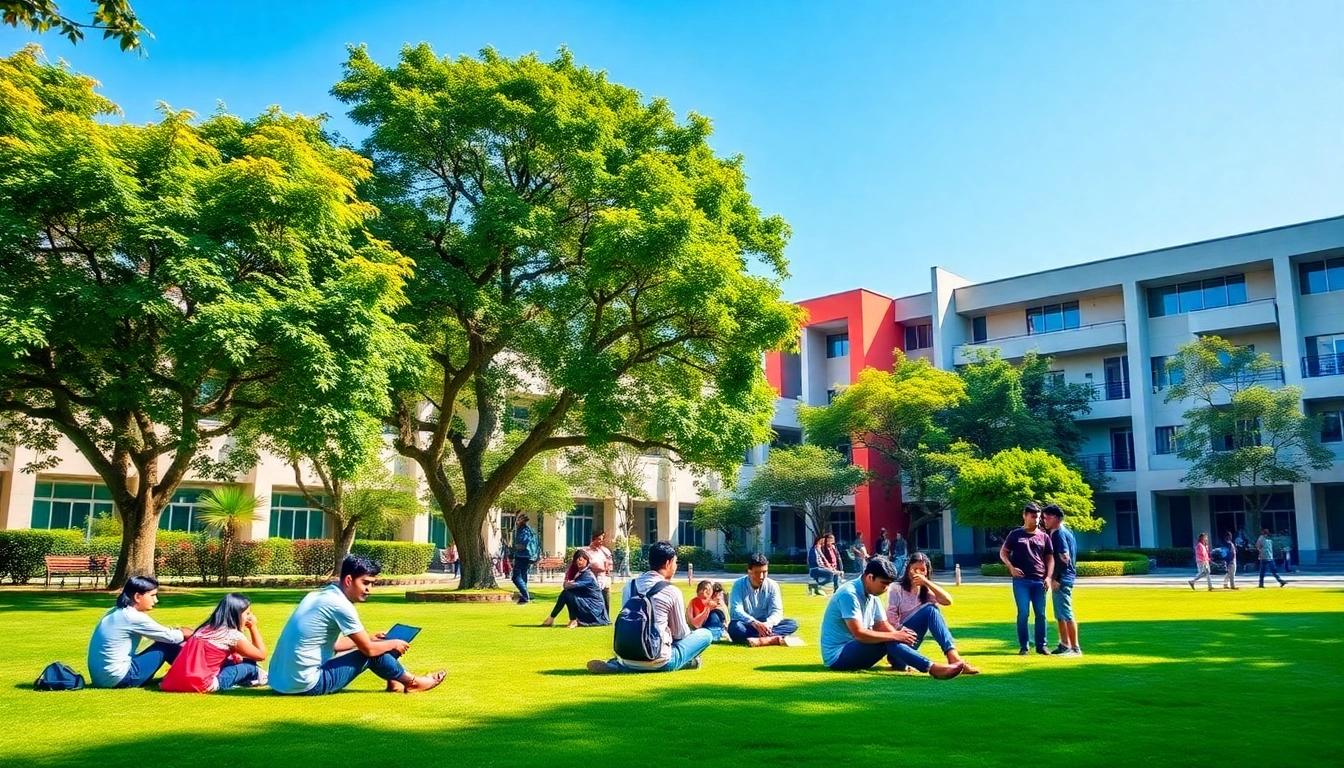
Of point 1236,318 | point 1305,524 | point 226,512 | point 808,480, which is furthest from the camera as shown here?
point 808,480

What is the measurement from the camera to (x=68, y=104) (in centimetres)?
1972

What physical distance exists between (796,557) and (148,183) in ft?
135

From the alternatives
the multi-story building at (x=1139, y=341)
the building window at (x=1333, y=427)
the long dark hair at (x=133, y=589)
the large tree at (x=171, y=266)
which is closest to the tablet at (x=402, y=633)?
the long dark hair at (x=133, y=589)

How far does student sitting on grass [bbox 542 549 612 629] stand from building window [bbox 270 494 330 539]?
29471 millimetres

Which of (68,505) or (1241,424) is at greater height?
(1241,424)

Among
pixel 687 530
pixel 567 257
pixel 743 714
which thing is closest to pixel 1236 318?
pixel 687 530

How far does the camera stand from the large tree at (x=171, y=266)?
56.1 ft

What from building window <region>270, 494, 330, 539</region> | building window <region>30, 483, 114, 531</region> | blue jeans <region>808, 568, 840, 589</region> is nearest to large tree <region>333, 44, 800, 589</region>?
blue jeans <region>808, 568, 840, 589</region>

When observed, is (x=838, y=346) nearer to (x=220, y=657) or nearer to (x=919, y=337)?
(x=919, y=337)

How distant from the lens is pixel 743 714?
698 cm

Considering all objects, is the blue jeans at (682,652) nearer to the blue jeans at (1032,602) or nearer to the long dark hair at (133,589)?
the blue jeans at (1032,602)

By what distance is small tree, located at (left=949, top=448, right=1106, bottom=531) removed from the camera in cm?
3625

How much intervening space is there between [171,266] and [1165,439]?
44.2 meters

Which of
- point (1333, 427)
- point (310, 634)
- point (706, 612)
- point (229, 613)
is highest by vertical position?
point (1333, 427)
